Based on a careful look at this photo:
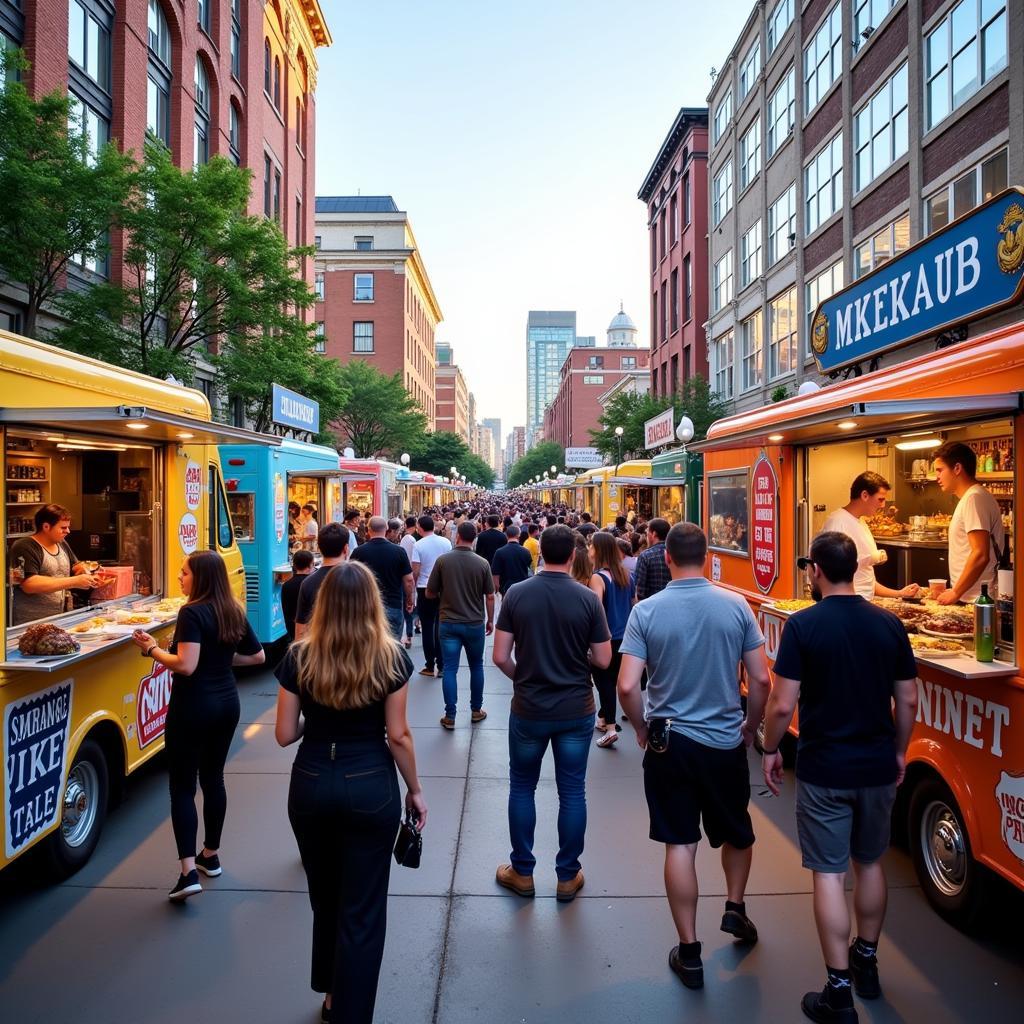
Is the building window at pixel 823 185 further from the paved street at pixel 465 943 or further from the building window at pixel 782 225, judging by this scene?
the paved street at pixel 465 943

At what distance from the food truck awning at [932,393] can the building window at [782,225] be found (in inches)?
809

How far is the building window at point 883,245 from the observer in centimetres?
1769

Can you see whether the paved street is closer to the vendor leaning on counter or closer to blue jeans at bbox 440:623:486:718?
the vendor leaning on counter

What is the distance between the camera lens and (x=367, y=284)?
6669 cm

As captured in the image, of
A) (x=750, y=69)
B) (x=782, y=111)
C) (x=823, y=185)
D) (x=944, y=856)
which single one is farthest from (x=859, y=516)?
(x=750, y=69)

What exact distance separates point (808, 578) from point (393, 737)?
488cm

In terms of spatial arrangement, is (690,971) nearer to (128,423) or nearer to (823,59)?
(128,423)

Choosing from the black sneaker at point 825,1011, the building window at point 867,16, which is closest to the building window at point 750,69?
the building window at point 867,16

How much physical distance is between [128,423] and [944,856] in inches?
222

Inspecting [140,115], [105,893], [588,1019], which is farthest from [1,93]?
[588,1019]

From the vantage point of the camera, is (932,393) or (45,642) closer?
(45,642)

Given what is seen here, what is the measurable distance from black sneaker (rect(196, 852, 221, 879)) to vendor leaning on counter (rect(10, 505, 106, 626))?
2.31 meters

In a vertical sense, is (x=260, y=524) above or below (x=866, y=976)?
above

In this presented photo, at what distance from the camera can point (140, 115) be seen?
19625mm
